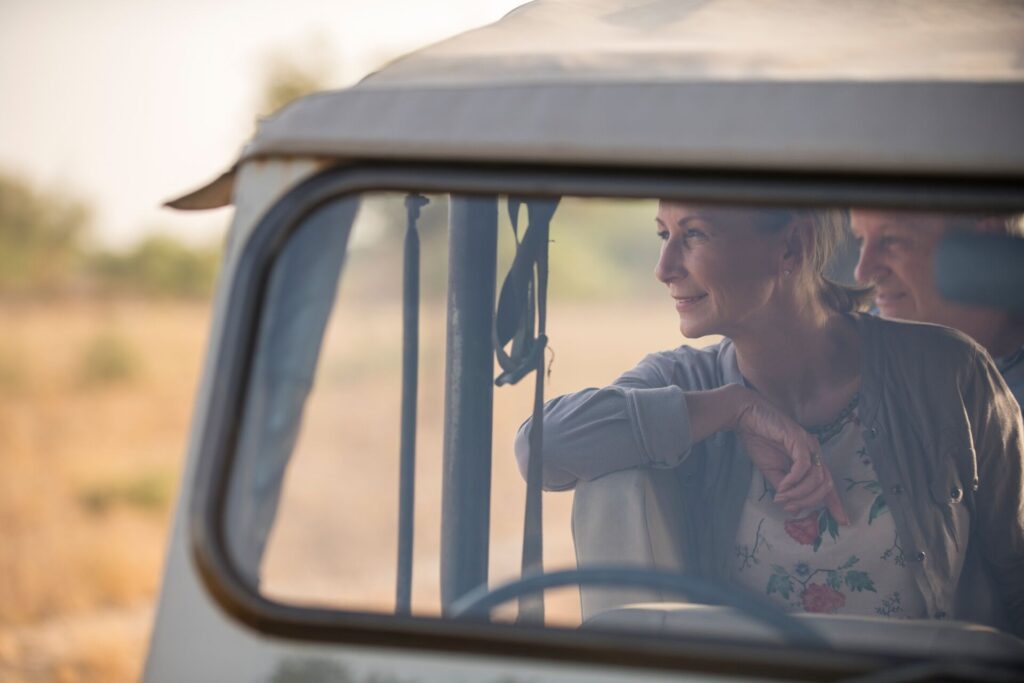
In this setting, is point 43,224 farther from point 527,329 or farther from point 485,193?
point 485,193

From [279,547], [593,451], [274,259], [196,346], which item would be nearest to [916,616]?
[593,451]

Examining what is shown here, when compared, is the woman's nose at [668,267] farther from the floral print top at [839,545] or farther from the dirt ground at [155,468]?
the floral print top at [839,545]

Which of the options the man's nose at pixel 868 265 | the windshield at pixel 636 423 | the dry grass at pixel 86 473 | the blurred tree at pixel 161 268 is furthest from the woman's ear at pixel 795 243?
the blurred tree at pixel 161 268

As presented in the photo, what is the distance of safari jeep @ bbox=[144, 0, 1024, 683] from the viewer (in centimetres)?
139

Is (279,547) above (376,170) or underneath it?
underneath

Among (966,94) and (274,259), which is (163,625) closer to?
(274,259)

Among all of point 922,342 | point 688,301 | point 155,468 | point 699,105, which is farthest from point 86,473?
point 699,105

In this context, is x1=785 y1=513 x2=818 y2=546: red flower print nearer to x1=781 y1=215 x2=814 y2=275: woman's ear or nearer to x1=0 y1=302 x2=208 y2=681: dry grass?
x1=781 y1=215 x2=814 y2=275: woman's ear

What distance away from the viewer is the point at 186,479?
150 cm

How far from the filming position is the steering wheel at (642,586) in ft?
4.66

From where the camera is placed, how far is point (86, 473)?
38.8 ft

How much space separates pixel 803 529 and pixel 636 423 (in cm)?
32

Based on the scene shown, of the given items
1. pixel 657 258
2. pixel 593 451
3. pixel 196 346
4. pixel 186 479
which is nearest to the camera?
pixel 186 479

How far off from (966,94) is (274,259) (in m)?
0.89
